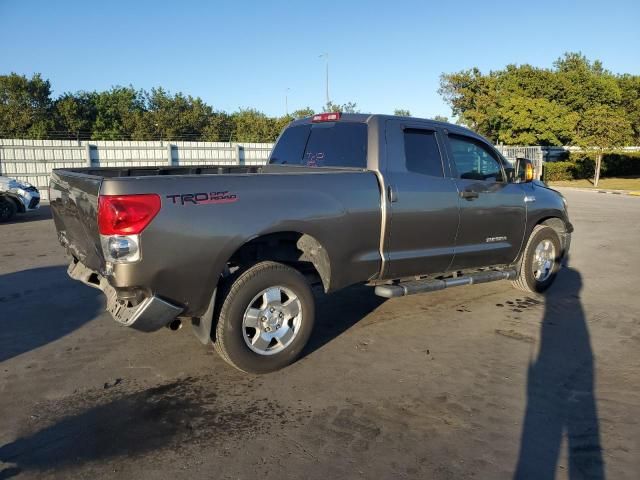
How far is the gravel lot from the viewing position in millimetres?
2879

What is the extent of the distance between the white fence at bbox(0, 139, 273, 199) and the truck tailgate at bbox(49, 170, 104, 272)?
1568cm

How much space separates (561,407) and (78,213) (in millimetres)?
3702

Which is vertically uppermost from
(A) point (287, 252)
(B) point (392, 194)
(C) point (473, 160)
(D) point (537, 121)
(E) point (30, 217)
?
(D) point (537, 121)

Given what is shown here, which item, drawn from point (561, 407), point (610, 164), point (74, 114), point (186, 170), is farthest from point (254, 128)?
point (561, 407)

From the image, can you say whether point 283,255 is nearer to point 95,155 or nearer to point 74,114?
point 95,155

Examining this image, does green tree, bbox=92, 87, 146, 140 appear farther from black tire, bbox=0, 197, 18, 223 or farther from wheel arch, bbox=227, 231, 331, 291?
wheel arch, bbox=227, 231, 331, 291

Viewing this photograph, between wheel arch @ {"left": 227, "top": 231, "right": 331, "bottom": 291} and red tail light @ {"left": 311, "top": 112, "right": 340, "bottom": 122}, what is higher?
red tail light @ {"left": 311, "top": 112, "right": 340, "bottom": 122}

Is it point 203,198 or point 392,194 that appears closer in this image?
point 203,198

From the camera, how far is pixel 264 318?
13.1 feet

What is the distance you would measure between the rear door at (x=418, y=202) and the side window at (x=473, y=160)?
24 cm

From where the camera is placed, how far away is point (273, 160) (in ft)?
19.2

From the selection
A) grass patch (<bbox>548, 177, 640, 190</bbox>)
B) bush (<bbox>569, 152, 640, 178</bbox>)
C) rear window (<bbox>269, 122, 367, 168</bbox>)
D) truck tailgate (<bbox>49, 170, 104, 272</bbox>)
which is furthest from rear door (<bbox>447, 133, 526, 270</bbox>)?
bush (<bbox>569, 152, 640, 178</bbox>)

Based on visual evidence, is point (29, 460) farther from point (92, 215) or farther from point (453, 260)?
point (453, 260)

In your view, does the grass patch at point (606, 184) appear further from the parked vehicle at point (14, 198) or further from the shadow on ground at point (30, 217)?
the parked vehicle at point (14, 198)
